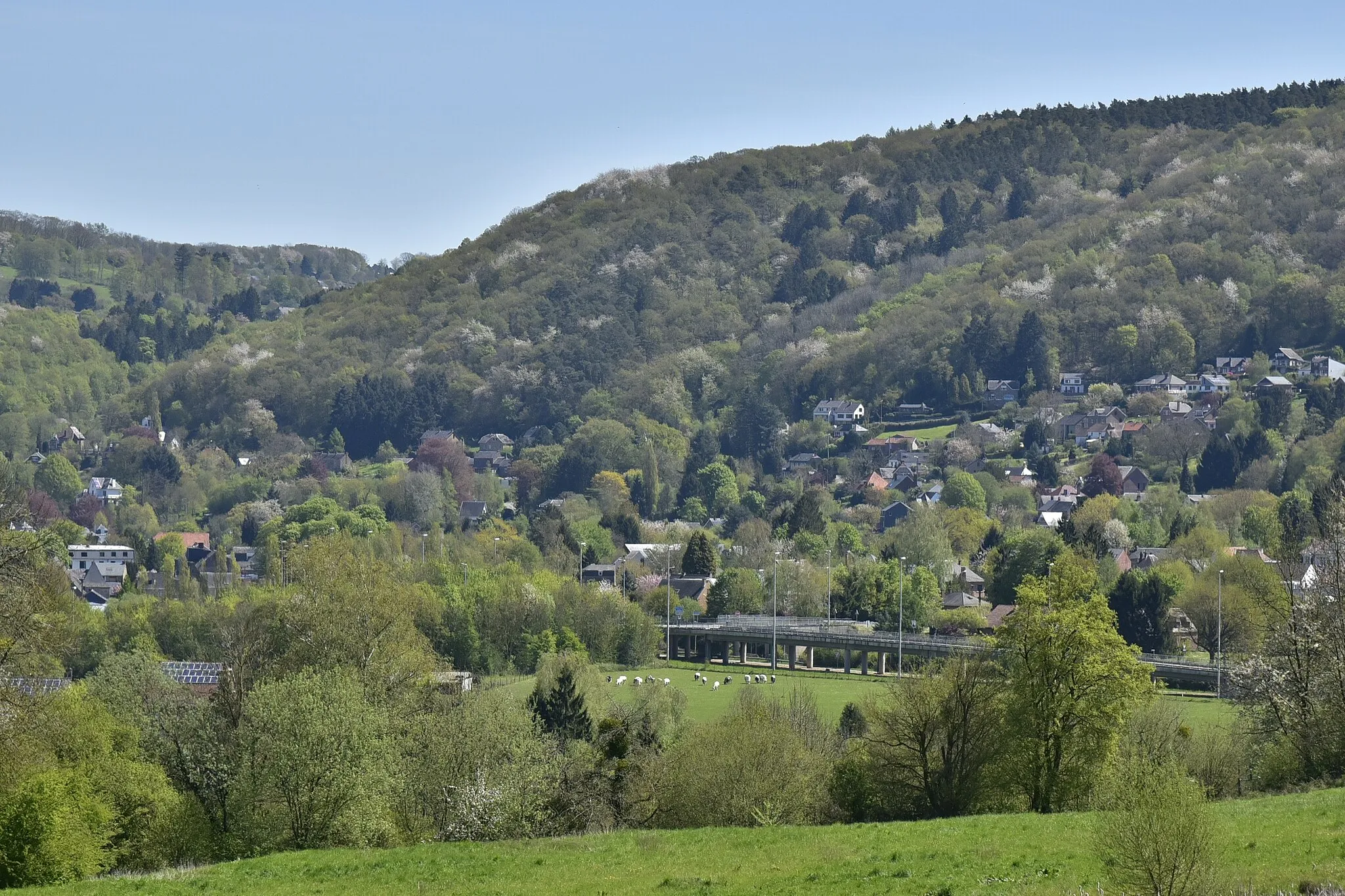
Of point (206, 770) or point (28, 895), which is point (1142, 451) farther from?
point (28, 895)

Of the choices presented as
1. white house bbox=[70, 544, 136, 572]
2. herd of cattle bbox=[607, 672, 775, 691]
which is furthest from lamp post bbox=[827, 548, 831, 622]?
white house bbox=[70, 544, 136, 572]

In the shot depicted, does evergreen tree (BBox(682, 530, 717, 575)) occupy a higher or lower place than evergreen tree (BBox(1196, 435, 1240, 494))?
lower

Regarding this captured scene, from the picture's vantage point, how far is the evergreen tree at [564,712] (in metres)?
59.8

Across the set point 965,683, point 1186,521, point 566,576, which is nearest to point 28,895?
point 965,683

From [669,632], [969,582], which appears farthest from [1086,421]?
[669,632]

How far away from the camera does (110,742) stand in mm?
41469

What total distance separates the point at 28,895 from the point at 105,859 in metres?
6.18

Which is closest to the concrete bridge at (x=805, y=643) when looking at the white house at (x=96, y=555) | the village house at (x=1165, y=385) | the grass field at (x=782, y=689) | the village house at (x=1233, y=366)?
the grass field at (x=782, y=689)

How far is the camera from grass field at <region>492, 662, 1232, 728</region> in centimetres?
6938

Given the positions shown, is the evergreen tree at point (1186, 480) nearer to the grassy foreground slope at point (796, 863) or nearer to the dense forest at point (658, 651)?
the dense forest at point (658, 651)

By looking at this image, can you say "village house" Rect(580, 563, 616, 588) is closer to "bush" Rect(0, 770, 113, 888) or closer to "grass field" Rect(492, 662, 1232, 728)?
"grass field" Rect(492, 662, 1232, 728)

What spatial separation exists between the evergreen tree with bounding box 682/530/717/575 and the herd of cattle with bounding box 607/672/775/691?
33057 mm

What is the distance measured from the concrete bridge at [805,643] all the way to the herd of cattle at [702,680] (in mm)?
5688

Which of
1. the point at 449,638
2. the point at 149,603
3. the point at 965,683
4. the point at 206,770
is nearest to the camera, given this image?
the point at 206,770
